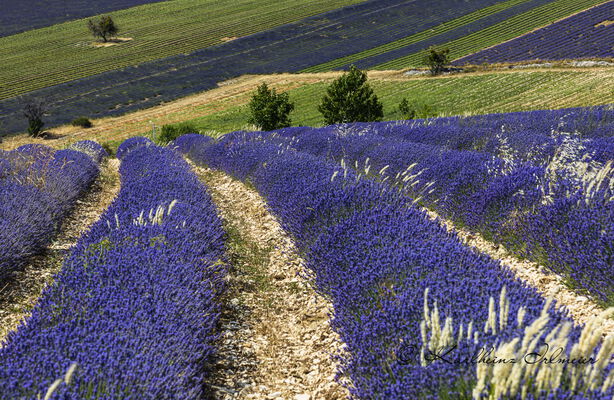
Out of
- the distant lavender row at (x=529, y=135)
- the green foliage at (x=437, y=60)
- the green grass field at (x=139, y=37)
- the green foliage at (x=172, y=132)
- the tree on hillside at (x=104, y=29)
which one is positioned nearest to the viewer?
the distant lavender row at (x=529, y=135)

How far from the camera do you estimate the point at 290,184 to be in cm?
654

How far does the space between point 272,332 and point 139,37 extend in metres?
79.5

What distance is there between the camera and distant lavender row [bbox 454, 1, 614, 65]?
4231 centimetres

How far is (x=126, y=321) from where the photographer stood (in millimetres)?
3102

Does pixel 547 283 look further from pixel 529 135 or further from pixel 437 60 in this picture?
pixel 437 60

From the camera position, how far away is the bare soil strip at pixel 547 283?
146 inches

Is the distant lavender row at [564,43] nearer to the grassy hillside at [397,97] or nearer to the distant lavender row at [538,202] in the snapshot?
the grassy hillside at [397,97]

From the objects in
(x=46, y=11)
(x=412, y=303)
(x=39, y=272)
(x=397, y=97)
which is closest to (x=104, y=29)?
(x=46, y=11)

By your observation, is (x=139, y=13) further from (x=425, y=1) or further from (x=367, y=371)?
(x=367, y=371)

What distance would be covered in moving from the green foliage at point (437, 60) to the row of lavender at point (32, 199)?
3931cm

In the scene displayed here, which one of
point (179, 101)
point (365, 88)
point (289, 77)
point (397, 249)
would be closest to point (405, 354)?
point (397, 249)

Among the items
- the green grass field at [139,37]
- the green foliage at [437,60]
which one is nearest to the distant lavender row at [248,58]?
the green grass field at [139,37]

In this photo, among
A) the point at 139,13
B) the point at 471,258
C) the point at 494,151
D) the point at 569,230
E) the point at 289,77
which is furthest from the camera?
the point at 139,13

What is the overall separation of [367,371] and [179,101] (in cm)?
4968
